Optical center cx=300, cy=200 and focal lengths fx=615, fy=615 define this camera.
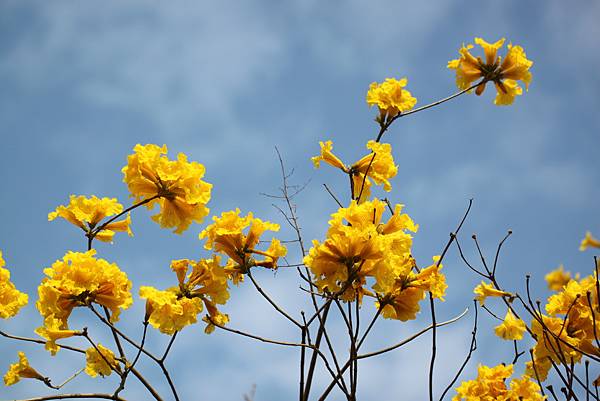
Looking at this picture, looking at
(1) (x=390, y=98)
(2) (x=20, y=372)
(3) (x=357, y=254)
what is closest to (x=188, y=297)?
(3) (x=357, y=254)

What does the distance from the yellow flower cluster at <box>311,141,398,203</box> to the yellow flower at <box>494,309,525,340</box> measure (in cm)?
133

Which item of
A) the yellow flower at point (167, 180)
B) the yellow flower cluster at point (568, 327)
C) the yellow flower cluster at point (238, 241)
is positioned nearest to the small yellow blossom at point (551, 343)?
the yellow flower cluster at point (568, 327)

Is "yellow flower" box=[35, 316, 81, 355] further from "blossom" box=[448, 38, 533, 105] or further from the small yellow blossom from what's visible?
"blossom" box=[448, 38, 533, 105]

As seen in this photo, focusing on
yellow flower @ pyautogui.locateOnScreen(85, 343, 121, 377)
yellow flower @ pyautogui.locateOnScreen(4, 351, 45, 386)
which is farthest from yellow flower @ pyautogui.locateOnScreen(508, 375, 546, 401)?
yellow flower @ pyautogui.locateOnScreen(4, 351, 45, 386)

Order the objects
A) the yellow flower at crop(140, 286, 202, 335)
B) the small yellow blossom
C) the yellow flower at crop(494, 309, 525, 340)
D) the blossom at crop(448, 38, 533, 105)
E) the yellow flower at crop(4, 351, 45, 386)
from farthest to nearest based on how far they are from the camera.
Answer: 1. the blossom at crop(448, 38, 533, 105)
2. the yellow flower at crop(494, 309, 525, 340)
3. the small yellow blossom
4. the yellow flower at crop(4, 351, 45, 386)
5. the yellow flower at crop(140, 286, 202, 335)

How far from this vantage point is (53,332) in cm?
324

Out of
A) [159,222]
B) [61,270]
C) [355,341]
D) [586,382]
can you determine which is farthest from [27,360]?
[586,382]

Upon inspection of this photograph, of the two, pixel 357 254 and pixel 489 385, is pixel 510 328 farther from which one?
pixel 357 254

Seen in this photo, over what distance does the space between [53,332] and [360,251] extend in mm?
1678

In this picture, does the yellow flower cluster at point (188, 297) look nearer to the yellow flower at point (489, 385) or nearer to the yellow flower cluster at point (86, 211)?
the yellow flower cluster at point (86, 211)

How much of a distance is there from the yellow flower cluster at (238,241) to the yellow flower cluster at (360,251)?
0.43 metres

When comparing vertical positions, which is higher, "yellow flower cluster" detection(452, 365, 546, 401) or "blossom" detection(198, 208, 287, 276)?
"blossom" detection(198, 208, 287, 276)

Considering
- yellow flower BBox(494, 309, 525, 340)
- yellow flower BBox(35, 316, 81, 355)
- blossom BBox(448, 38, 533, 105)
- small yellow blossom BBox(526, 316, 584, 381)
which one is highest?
blossom BBox(448, 38, 533, 105)

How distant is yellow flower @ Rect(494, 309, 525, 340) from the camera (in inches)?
171
